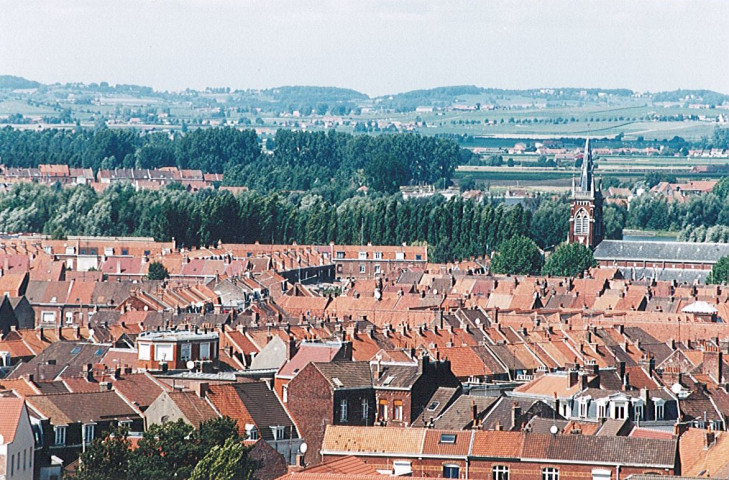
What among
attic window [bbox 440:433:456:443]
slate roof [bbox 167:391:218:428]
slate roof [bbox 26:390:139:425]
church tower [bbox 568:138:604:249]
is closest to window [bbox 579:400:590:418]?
attic window [bbox 440:433:456:443]

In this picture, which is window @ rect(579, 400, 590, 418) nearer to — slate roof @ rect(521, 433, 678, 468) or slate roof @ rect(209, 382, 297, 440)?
slate roof @ rect(209, 382, 297, 440)

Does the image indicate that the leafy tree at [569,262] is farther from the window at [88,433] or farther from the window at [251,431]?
the window at [88,433]

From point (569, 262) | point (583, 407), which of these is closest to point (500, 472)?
point (583, 407)

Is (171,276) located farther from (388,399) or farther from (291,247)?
(388,399)

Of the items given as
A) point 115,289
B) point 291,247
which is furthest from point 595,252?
point 115,289

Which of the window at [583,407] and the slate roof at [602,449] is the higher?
the slate roof at [602,449]

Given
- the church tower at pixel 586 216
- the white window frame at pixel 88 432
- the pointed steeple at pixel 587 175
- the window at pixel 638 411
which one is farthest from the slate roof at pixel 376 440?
the pointed steeple at pixel 587 175

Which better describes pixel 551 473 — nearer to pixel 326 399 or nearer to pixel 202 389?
pixel 326 399
